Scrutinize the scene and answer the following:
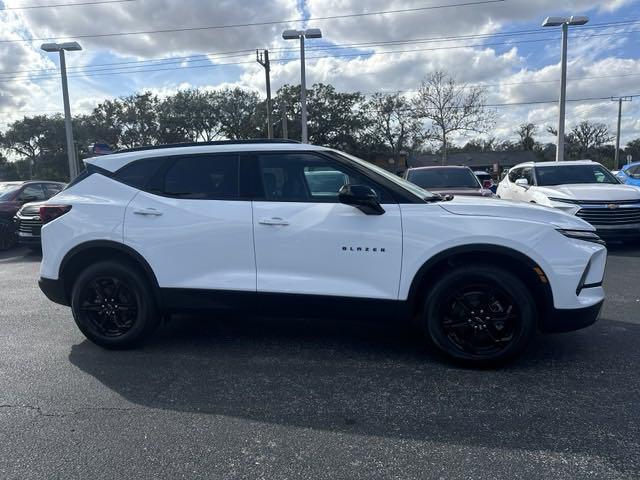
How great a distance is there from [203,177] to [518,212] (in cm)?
262

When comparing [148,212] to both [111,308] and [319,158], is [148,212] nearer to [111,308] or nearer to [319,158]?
[111,308]

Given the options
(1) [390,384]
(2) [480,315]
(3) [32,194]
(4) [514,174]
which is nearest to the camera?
(1) [390,384]

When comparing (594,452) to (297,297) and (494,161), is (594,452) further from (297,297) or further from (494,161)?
(494,161)

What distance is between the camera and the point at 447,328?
12.5 ft

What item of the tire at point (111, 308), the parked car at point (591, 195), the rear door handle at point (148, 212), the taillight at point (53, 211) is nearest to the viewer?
the rear door handle at point (148, 212)

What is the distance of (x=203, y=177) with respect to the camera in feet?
13.9

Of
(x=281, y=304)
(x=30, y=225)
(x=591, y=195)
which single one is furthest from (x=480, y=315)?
(x=30, y=225)

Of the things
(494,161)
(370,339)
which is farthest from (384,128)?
(370,339)

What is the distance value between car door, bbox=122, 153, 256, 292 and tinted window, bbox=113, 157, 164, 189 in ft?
0.20

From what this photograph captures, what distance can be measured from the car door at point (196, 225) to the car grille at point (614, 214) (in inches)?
275

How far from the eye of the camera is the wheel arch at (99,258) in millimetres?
4215

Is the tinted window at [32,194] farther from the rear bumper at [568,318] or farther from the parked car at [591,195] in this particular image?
the rear bumper at [568,318]

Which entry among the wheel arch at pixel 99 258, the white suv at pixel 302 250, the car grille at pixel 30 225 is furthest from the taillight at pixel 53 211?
the car grille at pixel 30 225

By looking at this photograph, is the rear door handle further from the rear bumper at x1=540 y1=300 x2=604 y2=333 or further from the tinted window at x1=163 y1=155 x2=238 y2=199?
the rear bumper at x1=540 y1=300 x2=604 y2=333
